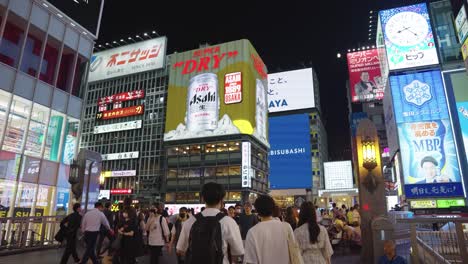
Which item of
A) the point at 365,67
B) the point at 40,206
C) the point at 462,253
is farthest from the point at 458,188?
the point at 40,206

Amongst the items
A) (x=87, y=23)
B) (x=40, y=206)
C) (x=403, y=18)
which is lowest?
(x=40, y=206)

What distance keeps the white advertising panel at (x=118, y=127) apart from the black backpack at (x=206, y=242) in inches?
2358

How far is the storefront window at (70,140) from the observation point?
59.4 feet

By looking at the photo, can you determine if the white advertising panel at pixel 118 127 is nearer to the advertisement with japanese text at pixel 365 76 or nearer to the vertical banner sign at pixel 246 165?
→ the vertical banner sign at pixel 246 165

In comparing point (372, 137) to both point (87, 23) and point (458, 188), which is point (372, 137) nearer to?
point (87, 23)

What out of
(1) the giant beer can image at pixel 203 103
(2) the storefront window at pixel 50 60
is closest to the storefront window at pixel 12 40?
(2) the storefront window at pixel 50 60

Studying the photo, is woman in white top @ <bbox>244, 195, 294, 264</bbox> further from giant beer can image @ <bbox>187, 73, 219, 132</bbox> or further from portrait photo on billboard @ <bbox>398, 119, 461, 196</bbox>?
giant beer can image @ <bbox>187, 73, 219, 132</bbox>

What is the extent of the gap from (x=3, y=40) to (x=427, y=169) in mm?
34330

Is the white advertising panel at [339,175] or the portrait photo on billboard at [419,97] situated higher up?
the portrait photo on billboard at [419,97]

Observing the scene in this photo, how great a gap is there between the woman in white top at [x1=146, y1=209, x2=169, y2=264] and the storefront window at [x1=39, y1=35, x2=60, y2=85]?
1299cm

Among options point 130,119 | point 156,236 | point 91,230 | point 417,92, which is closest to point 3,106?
point 91,230

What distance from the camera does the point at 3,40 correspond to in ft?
50.0

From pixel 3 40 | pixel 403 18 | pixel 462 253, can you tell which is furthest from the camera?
pixel 403 18

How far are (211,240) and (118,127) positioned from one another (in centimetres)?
6299
